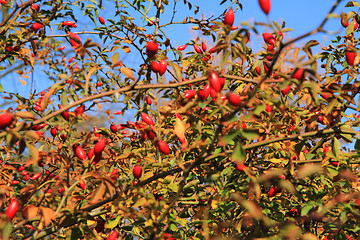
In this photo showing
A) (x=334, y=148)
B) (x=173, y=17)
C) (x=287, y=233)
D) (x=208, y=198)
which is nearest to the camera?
(x=287, y=233)

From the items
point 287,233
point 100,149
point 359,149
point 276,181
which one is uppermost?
point 359,149

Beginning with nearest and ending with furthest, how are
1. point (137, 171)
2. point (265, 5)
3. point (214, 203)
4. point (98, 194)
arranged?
point (265, 5), point (98, 194), point (137, 171), point (214, 203)

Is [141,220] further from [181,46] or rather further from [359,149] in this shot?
[181,46]

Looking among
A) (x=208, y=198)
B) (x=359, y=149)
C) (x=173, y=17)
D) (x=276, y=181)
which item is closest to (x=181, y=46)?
(x=173, y=17)

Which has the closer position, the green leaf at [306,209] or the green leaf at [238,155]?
the green leaf at [238,155]

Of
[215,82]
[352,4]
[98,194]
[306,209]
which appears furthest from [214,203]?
[352,4]

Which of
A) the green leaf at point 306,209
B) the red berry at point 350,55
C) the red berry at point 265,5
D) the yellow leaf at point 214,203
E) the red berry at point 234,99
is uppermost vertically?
the red berry at point 350,55

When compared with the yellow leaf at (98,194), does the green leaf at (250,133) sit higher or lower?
higher

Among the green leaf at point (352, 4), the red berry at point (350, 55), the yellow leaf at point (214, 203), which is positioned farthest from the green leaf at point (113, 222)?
the green leaf at point (352, 4)

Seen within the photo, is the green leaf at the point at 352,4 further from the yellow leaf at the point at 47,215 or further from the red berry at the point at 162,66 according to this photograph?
the yellow leaf at the point at 47,215

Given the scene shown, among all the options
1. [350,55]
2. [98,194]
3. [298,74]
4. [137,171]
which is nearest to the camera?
[298,74]

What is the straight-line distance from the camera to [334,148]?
128cm

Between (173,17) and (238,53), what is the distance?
208 cm

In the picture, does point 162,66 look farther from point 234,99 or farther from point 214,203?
point 214,203
